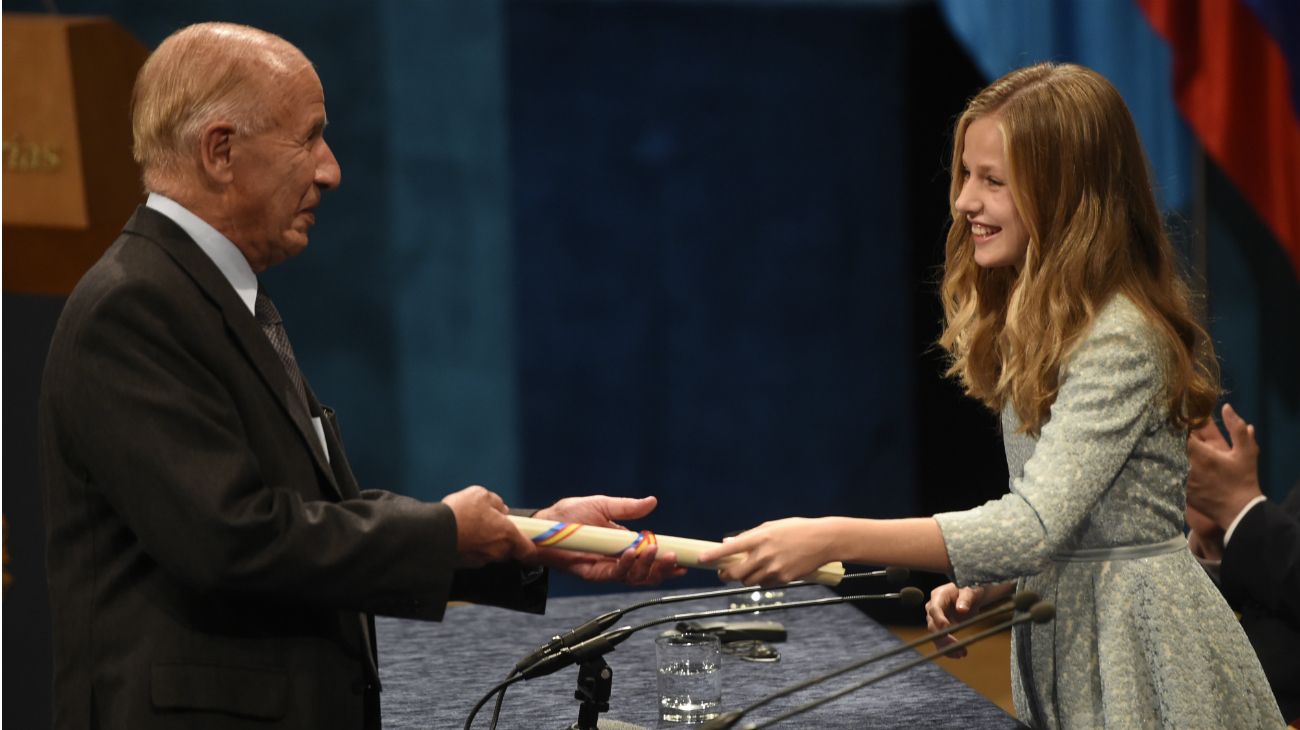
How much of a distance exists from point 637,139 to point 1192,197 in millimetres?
2025

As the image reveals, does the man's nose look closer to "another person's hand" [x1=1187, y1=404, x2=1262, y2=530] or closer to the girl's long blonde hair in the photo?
the girl's long blonde hair

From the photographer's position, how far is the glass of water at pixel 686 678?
6.53ft

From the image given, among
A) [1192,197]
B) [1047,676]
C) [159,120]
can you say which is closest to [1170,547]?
[1047,676]

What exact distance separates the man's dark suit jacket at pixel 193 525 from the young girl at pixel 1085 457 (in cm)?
49

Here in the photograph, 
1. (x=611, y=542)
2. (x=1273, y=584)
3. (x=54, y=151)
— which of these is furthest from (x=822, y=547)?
(x=54, y=151)

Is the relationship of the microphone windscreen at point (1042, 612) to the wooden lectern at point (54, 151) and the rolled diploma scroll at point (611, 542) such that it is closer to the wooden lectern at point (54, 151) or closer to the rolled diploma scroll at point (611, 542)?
the rolled diploma scroll at point (611, 542)

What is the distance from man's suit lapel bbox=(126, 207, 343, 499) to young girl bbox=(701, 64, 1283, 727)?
21.4 inches

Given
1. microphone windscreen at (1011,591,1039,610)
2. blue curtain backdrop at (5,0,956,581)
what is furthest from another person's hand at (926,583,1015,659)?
blue curtain backdrop at (5,0,956,581)

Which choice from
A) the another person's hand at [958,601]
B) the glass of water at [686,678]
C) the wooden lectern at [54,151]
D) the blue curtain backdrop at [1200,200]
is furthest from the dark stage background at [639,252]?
the glass of water at [686,678]

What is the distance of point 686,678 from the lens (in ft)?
6.55

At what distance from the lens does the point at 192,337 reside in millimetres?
1544

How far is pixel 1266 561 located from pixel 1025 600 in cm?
138

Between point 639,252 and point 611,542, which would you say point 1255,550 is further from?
point 639,252

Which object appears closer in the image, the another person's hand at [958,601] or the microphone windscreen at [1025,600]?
the microphone windscreen at [1025,600]
